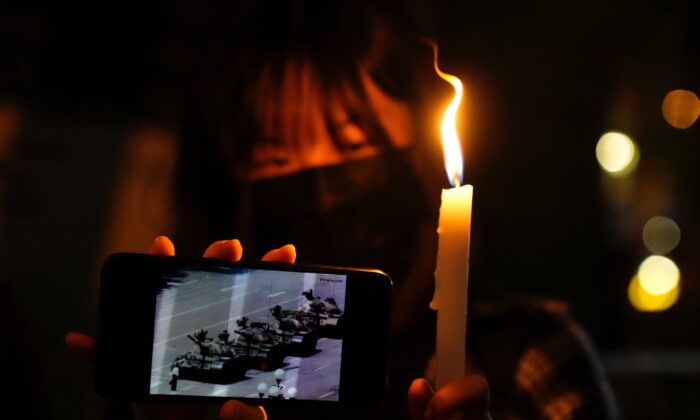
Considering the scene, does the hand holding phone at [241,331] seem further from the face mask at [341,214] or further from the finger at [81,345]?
the face mask at [341,214]

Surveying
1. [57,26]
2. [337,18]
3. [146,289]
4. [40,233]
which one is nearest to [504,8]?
[337,18]

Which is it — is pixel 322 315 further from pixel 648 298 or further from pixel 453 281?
pixel 648 298

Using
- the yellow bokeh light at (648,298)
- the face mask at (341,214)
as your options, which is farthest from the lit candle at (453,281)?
the yellow bokeh light at (648,298)

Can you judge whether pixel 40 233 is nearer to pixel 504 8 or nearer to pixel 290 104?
pixel 290 104

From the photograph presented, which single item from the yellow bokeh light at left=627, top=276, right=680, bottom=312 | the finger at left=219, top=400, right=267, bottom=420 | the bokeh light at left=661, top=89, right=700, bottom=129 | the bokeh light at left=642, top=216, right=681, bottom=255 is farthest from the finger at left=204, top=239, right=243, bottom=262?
the bokeh light at left=642, top=216, right=681, bottom=255

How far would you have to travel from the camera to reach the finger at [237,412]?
1.69 ft

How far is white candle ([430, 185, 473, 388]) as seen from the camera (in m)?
0.44

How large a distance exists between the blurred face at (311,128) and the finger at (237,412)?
0.40 m

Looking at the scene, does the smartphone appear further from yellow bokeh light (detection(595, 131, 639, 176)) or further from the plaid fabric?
yellow bokeh light (detection(595, 131, 639, 176))

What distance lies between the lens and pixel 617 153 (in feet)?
8.20

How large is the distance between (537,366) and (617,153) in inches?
72.8

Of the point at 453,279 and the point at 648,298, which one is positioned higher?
the point at 453,279

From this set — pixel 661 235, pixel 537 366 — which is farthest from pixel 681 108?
pixel 537 366

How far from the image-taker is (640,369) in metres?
2.17
